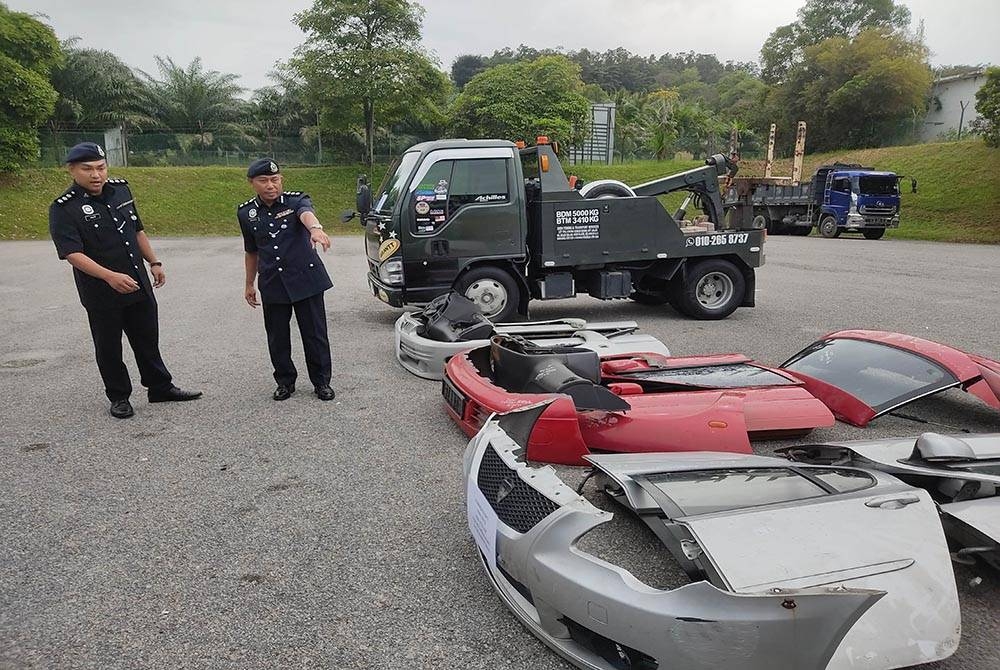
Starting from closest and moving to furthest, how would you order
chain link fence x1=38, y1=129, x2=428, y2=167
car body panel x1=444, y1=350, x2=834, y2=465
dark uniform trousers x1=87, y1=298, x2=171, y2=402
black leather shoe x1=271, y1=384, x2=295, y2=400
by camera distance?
car body panel x1=444, y1=350, x2=834, y2=465 < dark uniform trousers x1=87, y1=298, x2=171, y2=402 < black leather shoe x1=271, y1=384, x2=295, y2=400 < chain link fence x1=38, y1=129, x2=428, y2=167

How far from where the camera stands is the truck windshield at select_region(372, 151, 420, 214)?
759 cm

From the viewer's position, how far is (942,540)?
2.25m

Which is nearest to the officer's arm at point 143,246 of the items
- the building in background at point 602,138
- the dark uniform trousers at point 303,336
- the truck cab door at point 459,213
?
the dark uniform trousers at point 303,336

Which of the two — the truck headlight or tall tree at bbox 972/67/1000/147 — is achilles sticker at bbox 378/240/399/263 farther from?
tall tree at bbox 972/67/1000/147

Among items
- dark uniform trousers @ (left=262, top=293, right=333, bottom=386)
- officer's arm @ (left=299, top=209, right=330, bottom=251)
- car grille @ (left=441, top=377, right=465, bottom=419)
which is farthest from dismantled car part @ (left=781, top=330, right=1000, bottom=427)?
dark uniform trousers @ (left=262, top=293, right=333, bottom=386)

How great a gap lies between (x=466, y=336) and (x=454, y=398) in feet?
4.33

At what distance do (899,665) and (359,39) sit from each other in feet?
92.2

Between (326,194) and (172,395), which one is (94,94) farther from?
(172,395)

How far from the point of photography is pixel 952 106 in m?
38.0

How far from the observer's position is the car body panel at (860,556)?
2.02 meters

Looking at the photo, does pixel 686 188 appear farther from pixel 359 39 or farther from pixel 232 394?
pixel 359 39

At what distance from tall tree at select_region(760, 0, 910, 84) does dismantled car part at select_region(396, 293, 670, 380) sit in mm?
44173

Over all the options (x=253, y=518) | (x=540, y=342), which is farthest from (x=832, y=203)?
(x=253, y=518)

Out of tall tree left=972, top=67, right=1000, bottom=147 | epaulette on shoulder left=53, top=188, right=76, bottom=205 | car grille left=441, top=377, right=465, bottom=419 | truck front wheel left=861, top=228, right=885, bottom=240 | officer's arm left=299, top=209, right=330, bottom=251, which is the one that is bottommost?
truck front wheel left=861, top=228, right=885, bottom=240
